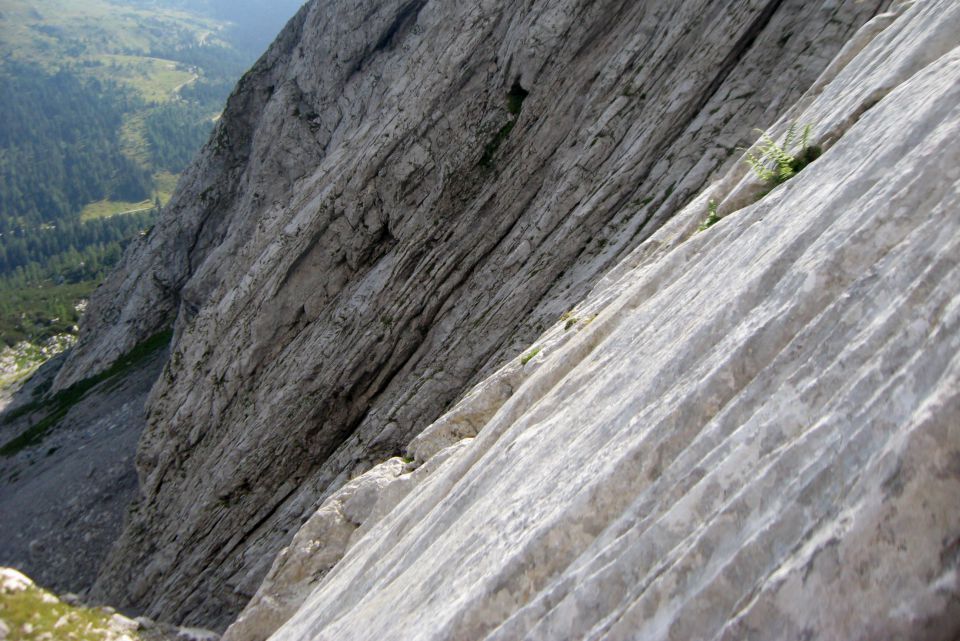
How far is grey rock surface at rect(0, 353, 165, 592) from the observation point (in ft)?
131

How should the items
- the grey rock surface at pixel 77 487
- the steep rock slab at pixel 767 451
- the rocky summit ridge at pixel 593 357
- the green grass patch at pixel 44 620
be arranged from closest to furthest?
the steep rock slab at pixel 767 451 → the rocky summit ridge at pixel 593 357 → the green grass patch at pixel 44 620 → the grey rock surface at pixel 77 487

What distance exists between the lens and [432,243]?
30.8m

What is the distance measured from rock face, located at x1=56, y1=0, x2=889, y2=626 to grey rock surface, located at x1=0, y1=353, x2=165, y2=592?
7200 millimetres

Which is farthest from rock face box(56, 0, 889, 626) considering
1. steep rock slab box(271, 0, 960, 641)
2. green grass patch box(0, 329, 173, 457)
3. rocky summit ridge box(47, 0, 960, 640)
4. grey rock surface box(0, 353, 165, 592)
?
green grass patch box(0, 329, 173, 457)

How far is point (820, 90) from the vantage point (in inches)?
602

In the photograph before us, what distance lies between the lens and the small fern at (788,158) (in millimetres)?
10845

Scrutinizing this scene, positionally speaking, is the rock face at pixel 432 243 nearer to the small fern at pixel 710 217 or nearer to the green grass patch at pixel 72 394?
the small fern at pixel 710 217

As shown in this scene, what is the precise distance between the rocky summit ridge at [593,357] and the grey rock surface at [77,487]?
768 cm

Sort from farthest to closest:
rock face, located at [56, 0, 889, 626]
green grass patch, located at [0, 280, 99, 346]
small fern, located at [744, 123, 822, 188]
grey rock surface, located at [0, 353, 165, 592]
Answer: green grass patch, located at [0, 280, 99, 346]
grey rock surface, located at [0, 353, 165, 592]
rock face, located at [56, 0, 889, 626]
small fern, located at [744, 123, 822, 188]

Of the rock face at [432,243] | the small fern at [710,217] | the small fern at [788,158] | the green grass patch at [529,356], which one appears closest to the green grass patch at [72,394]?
the rock face at [432,243]

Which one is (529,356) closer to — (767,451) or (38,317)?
(767,451)

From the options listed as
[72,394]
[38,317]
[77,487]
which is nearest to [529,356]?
[77,487]

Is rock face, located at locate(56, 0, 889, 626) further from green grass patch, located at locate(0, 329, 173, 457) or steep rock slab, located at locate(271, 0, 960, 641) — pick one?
green grass patch, located at locate(0, 329, 173, 457)

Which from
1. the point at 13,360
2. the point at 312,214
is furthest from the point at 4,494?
the point at 13,360
